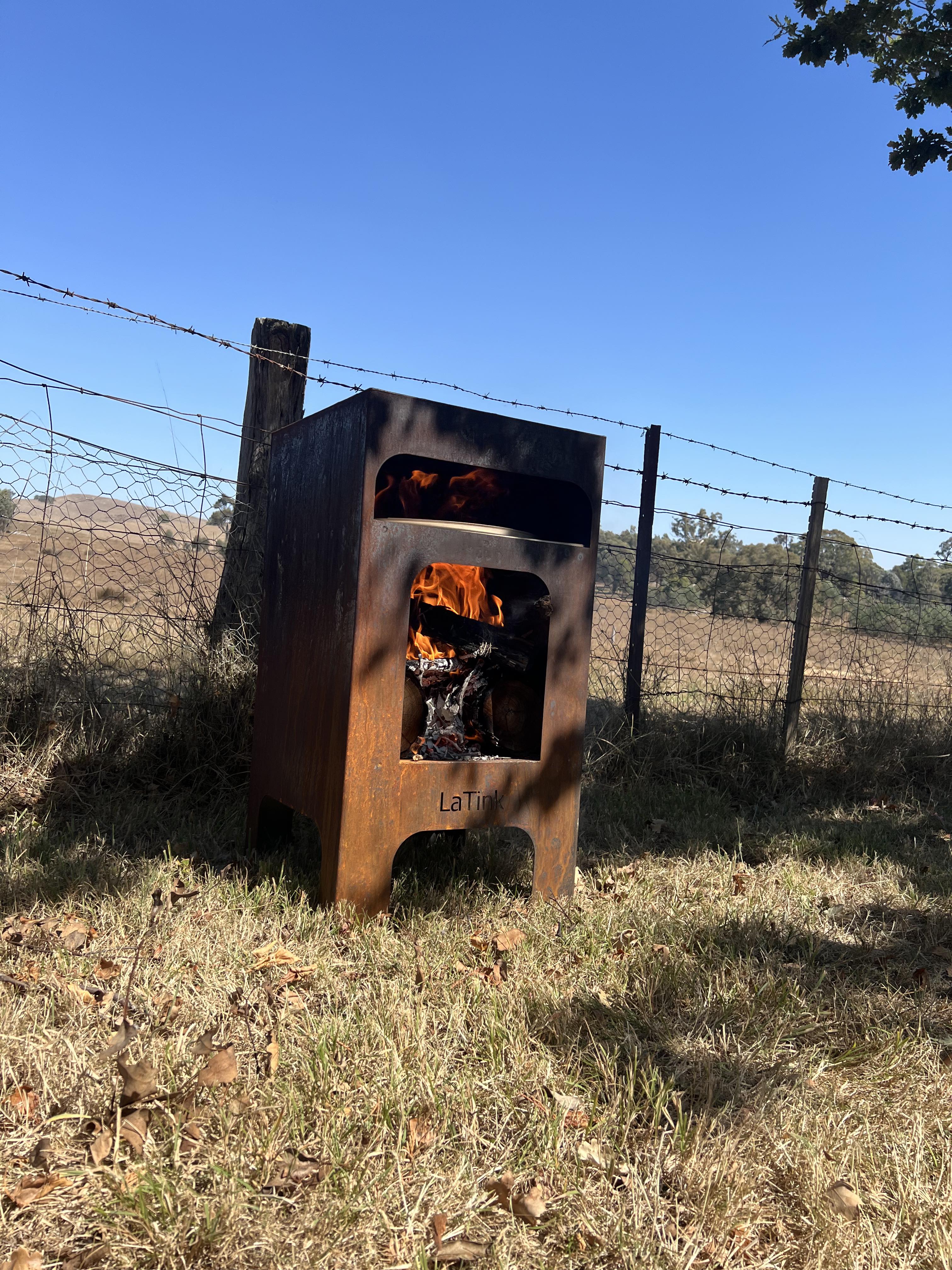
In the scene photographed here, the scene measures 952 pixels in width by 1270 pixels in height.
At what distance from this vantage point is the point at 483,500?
3.60 meters

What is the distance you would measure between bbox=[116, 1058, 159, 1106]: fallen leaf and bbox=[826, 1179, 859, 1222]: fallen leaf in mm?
1455

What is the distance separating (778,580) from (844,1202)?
24170mm

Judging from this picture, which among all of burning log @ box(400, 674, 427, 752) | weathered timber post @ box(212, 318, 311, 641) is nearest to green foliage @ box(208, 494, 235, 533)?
weathered timber post @ box(212, 318, 311, 641)

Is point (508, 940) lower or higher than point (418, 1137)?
higher

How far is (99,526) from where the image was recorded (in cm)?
407

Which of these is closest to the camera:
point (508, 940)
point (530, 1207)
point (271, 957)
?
point (530, 1207)

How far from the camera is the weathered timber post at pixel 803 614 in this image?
19.2 ft

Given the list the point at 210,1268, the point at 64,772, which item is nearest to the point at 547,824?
the point at 210,1268

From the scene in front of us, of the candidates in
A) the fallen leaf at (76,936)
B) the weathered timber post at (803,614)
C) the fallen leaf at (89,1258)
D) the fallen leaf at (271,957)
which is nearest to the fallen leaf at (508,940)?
the fallen leaf at (271,957)

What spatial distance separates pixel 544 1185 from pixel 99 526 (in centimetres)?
340

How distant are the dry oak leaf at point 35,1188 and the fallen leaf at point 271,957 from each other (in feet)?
2.96

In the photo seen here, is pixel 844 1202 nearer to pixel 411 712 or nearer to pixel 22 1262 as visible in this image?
pixel 22 1262

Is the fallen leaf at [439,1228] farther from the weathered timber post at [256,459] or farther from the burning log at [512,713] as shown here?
the weathered timber post at [256,459]

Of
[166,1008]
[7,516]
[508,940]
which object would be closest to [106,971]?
[166,1008]
